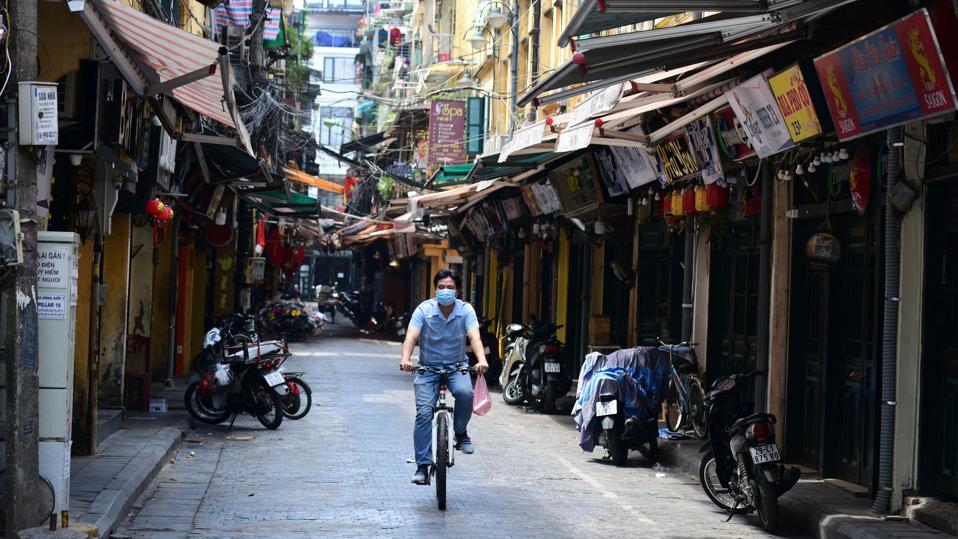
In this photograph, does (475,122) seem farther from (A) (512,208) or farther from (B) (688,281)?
(B) (688,281)

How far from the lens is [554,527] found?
879 cm

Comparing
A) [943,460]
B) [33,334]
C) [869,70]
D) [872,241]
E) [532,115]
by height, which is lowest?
[943,460]

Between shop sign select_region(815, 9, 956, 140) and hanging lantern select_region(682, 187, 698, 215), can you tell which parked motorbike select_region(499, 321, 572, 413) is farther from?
shop sign select_region(815, 9, 956, 140)

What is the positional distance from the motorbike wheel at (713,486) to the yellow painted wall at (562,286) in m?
12.9

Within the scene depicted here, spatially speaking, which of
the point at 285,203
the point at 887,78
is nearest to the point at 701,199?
the point at 887,78

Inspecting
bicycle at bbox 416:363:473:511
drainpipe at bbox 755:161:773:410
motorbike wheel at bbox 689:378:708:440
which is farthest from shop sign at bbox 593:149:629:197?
A: bicycle at bbox 416:363:473:511

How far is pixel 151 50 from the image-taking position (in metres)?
8.98

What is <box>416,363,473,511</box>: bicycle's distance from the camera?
30.6 feet

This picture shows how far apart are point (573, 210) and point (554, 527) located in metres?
11.0

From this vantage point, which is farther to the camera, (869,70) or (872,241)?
(872,241)

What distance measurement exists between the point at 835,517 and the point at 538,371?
940 centimetres

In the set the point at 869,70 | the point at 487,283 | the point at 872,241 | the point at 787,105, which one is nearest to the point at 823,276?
the point at 872,241

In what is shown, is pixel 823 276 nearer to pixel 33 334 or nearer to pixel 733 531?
pixel 733 531

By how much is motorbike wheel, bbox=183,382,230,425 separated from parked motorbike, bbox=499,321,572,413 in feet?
16.7
